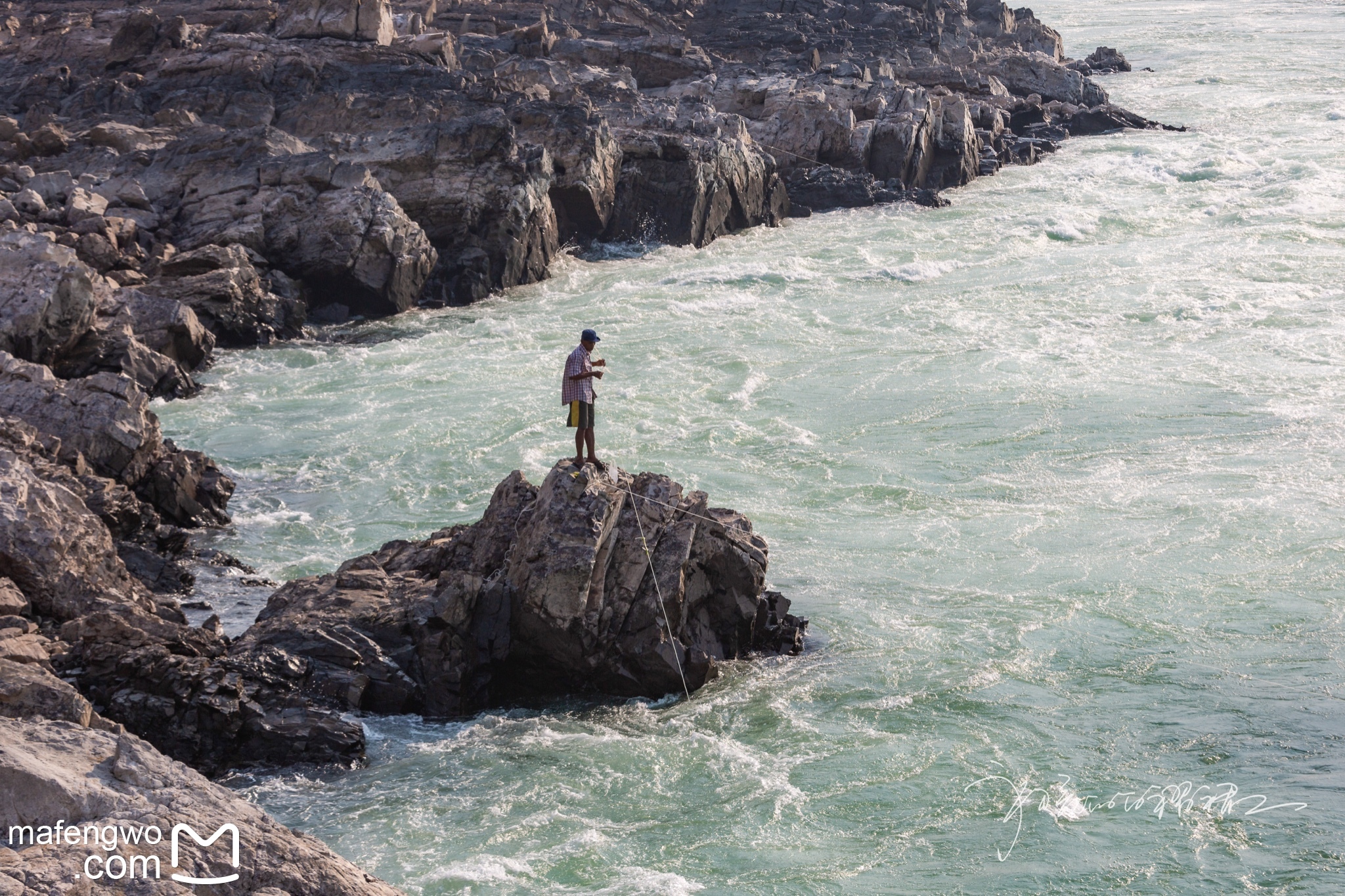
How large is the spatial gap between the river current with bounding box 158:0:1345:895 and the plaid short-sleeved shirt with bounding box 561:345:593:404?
262 cm

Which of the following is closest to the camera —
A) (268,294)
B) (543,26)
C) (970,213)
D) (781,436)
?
(781,436)

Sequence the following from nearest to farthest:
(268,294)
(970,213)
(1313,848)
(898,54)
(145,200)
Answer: (1313,848) → (268,294) → (145,200) → (970,213) → (898,54)

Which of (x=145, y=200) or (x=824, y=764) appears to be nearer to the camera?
(x=824, y=764)

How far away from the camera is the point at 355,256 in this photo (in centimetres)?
2412

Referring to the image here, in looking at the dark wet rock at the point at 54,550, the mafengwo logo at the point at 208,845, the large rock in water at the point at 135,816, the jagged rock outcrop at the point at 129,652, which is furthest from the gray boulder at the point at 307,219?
the mafengwo logo at the point at 208,845

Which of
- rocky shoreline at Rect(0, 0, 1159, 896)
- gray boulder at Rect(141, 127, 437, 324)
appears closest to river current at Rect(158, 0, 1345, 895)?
rocky shoreline at Rect(0, 0, 1159, 896)

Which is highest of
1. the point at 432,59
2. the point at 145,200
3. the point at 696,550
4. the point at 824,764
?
the point at 432,59

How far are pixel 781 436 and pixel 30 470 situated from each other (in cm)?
976

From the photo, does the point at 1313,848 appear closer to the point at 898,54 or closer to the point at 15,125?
the point at 15,125

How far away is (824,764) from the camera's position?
35.4ft

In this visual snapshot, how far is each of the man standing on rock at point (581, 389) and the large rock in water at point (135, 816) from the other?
5.16 metres

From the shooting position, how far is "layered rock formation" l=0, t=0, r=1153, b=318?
2419 cm

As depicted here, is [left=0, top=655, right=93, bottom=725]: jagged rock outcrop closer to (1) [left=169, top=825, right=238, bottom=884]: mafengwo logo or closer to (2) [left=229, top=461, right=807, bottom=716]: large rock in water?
A: (1) [left=169, top=825, right=238, bottom=884]: mafengwo logo

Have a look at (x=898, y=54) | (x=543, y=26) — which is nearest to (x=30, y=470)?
(x=543, y=26)
